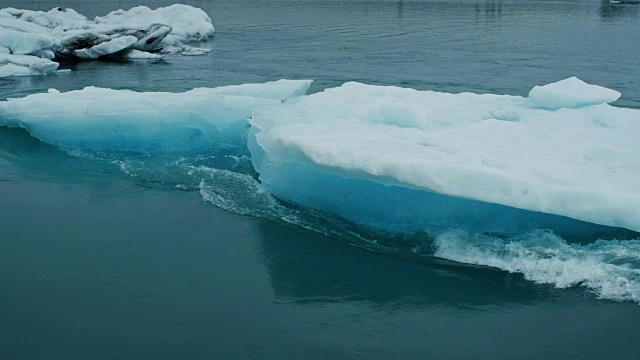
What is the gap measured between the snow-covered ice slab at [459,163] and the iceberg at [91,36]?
390 inches

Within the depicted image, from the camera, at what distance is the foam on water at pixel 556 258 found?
492cm

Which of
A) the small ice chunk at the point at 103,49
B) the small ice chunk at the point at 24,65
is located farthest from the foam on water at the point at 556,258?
the small ice chunk at the point at 103,49

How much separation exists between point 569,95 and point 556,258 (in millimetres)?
2826

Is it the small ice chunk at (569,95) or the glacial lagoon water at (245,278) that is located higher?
the small ice chunk at (569,95)

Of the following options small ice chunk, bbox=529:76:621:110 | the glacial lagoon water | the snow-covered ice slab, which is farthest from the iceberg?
small ice chunk, bbox=529:76:621:110

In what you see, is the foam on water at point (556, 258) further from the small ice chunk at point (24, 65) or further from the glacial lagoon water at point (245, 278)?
the small ice chunk at point (24, 65)

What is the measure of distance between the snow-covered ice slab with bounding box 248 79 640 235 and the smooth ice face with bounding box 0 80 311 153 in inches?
30.0

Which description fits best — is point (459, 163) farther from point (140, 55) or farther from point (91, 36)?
point (91, 36)

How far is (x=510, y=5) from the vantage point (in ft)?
119

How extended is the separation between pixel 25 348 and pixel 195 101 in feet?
13.8

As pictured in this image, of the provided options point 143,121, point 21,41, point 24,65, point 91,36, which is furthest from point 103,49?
point 143,121

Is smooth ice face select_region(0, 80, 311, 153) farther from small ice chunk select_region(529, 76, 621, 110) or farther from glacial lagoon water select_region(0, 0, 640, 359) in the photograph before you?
small ice chunk select_region(529, 76, 621, 110)

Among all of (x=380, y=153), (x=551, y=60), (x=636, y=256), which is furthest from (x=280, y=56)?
(x=636, y=256)

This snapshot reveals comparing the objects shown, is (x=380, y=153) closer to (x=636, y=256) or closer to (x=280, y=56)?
(x=636, y=256)
